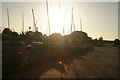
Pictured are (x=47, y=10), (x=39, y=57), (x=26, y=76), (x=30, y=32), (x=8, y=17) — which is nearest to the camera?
(x=26, y=76)

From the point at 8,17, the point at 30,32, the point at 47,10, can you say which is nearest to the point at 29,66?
the point at 47,10

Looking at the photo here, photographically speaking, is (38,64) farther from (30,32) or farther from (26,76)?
(30,32)

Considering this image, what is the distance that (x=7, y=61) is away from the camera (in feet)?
51.5

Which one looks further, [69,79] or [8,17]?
[8,17]

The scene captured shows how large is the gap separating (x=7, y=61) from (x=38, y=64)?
393 cm

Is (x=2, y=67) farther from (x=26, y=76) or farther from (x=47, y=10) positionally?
(x=47, y=10)

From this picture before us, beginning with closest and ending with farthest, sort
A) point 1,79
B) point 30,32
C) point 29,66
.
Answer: point 1,79 < point 29,66 < point 30,32

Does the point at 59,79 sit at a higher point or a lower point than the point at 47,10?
lower

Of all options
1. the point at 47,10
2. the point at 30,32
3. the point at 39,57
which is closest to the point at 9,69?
the point at 39,57

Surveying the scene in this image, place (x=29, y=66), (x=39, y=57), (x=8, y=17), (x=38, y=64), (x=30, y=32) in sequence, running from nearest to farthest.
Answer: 1. (x=29, y=66)
2. (x=38, y=64)
3. (x=39, y=57)
4. (x=8, y=17)
5. (x=30, y=32)

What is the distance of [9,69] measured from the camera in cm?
1498

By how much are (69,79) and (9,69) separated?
4.35 metres

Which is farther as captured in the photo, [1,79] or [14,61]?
[14,61]

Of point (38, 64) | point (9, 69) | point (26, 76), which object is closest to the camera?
point (26, 76)
